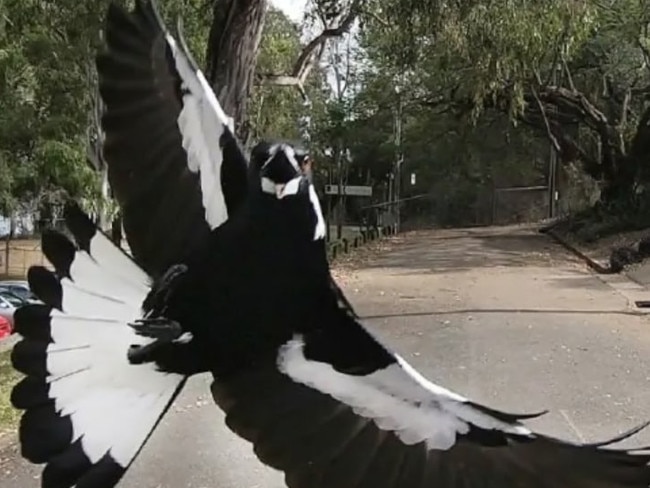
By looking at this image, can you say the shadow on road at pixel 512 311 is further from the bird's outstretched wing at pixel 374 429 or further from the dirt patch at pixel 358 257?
the bird's outstretched wing at pixel 374 429

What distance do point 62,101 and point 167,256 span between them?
13929mm

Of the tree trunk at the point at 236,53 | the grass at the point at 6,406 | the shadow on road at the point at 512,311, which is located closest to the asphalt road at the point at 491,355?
the shadow on road at the point at 512,311

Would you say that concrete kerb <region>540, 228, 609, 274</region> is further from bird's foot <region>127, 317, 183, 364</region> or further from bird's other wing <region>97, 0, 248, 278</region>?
bird's foot <region>127, 317, 183, 364</region>

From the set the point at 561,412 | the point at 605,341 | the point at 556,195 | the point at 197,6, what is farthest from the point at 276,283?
the point at 556,195

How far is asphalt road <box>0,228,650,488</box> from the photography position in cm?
448

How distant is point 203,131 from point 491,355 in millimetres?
5080

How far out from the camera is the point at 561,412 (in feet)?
17.4

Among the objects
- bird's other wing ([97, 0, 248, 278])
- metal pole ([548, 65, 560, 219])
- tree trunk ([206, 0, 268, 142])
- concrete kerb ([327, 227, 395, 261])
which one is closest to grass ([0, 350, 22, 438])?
tree trunk ([206, 0, 268, 142])

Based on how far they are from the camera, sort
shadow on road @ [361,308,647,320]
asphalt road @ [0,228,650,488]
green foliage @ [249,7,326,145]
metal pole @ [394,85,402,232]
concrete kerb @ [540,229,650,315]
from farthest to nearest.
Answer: metal pole @ [394,85,402,232] → green foliage @ [249,7,326,145] → concrete kerb @ [540,229,650,315] → shadow on road @ [361,308,647,320] → asphalt road @ [0,228,650,488]

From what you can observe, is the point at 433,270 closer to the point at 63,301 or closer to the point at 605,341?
the point at 605,341

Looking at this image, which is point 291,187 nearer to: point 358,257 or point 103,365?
point 103,365

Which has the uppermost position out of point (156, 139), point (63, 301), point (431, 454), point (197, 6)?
point (197, 6)

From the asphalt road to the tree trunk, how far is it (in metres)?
1.33

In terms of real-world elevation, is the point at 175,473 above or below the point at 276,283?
below
